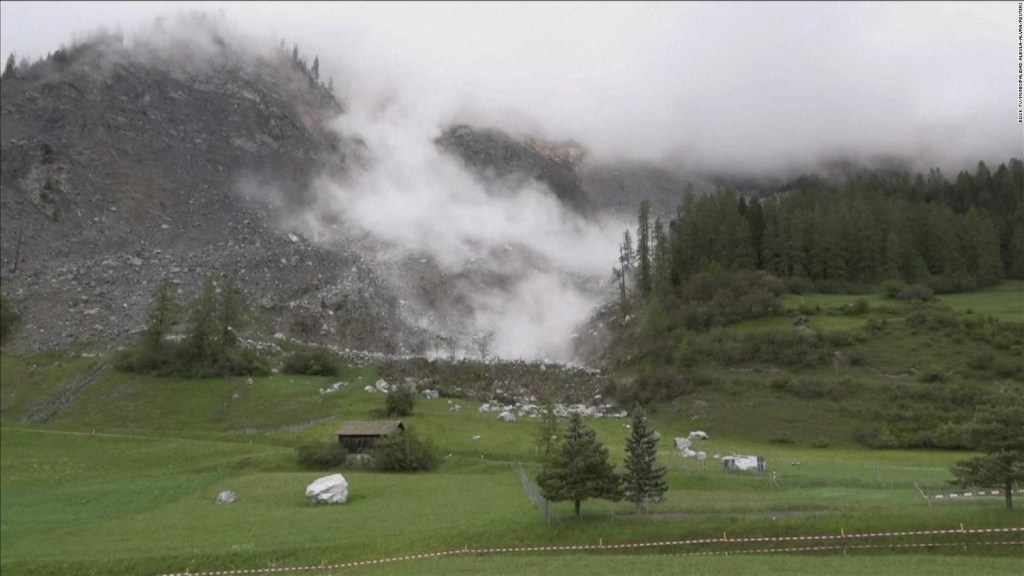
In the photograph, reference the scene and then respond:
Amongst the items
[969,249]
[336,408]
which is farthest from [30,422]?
[969,249]

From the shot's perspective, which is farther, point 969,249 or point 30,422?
Result: point 969,249

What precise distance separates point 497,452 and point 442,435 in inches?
387

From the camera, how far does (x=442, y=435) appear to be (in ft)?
247

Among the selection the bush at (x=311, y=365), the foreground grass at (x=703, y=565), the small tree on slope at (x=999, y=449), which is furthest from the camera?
the bush at (x=311, y=365)

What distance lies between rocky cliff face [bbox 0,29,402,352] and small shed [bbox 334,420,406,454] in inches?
2145

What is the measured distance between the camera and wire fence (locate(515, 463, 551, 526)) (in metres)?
42.1

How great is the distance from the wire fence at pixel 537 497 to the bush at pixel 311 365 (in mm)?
49497

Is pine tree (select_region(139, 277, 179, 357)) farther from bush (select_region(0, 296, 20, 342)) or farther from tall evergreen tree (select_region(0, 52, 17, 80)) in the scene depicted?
tall evergreen tree (select_region(0, 52, 17, 80))

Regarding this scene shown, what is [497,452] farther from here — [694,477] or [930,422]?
[930,422]

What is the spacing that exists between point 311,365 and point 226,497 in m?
45.7

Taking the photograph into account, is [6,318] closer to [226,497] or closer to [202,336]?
[202,336]

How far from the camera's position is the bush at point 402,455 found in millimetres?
64500

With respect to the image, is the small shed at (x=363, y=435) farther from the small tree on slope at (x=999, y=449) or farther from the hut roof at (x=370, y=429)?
the small tree on slope at (x=999, y=449)

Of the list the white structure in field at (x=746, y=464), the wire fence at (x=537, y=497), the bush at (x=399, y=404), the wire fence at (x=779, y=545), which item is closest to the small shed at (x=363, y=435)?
the bush at (x=399, y=404)
